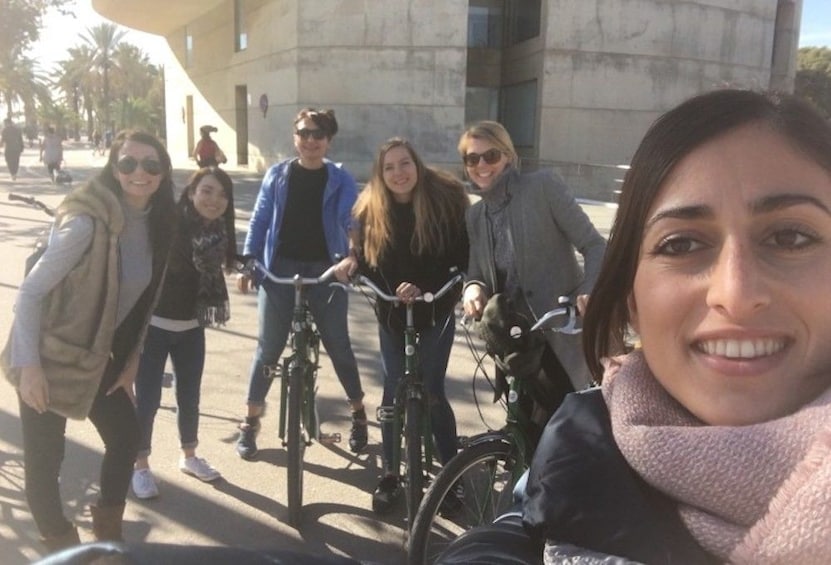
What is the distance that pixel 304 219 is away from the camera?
14.1ft

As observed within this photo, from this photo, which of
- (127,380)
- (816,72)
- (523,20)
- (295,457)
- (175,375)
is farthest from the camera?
(816,72)

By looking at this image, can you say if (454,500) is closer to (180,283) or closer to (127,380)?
(127,380)

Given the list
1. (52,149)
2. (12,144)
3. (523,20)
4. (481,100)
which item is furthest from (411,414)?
(481,100)

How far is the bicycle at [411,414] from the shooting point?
3.41 meters

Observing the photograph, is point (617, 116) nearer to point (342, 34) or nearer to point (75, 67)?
point (342, 34)

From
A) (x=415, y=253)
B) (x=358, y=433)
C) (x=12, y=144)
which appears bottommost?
(x=358, y=433)

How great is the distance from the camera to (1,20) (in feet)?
85.5

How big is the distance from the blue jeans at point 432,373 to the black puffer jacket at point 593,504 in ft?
8.42

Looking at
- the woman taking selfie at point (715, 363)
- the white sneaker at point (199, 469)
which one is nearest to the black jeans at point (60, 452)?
the white sneaker at point (199, 469)

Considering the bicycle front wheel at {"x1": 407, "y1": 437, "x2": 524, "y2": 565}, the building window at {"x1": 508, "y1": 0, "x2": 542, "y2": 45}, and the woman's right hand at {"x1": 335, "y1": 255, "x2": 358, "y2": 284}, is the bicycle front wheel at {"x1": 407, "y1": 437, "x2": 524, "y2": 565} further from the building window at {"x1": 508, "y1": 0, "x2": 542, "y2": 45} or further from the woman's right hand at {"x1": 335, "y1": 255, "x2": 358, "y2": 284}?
the building window at {"x1": 508, "y1": 0, "x2": 542, "y2": 45}

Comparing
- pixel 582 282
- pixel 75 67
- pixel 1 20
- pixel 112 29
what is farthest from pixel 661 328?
pixel 75 67

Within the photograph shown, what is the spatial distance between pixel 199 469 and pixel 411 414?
142 centimetres

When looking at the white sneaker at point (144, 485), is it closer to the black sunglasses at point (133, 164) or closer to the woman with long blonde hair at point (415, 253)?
the woman with long blonde hair at point (415, 253)

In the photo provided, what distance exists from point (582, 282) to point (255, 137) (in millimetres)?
24339
